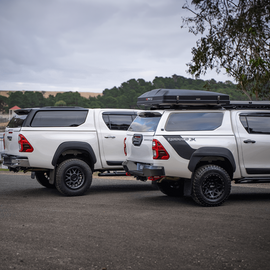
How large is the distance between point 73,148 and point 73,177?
0.67 m

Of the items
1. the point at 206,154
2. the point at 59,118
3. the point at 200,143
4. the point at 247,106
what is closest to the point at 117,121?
the point at 59,118

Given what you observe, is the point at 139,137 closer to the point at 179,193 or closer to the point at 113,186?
the point at 179,193

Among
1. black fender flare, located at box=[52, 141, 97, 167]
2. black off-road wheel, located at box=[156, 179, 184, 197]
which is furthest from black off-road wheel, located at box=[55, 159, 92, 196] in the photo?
black off-road wheel, located at box=[156, 179, 184, 197]

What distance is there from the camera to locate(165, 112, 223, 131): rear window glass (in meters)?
7.90

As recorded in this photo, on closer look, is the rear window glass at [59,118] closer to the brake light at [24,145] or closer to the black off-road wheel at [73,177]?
the brake light at [24,145]

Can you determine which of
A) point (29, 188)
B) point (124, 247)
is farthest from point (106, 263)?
point (29, 188)

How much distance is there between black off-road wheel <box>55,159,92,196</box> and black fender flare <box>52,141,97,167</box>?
22 centimetres

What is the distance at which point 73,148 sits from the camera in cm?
937

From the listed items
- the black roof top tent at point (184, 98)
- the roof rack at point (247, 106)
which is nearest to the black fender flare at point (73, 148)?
the black roof top tent at point (184, 98)

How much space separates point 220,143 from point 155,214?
6.41 ft

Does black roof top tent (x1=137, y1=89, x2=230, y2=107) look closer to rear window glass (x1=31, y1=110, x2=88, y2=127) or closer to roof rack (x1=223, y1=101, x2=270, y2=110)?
roof rack (x1=223, y1=101, x2=270, y2=110)

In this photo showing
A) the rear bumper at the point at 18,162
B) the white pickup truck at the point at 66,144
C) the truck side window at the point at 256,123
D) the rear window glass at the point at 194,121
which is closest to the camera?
the rear window glass at the point at 194,121

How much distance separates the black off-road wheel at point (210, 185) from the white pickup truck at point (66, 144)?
274 centimetres

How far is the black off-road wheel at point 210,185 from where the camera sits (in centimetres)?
765
